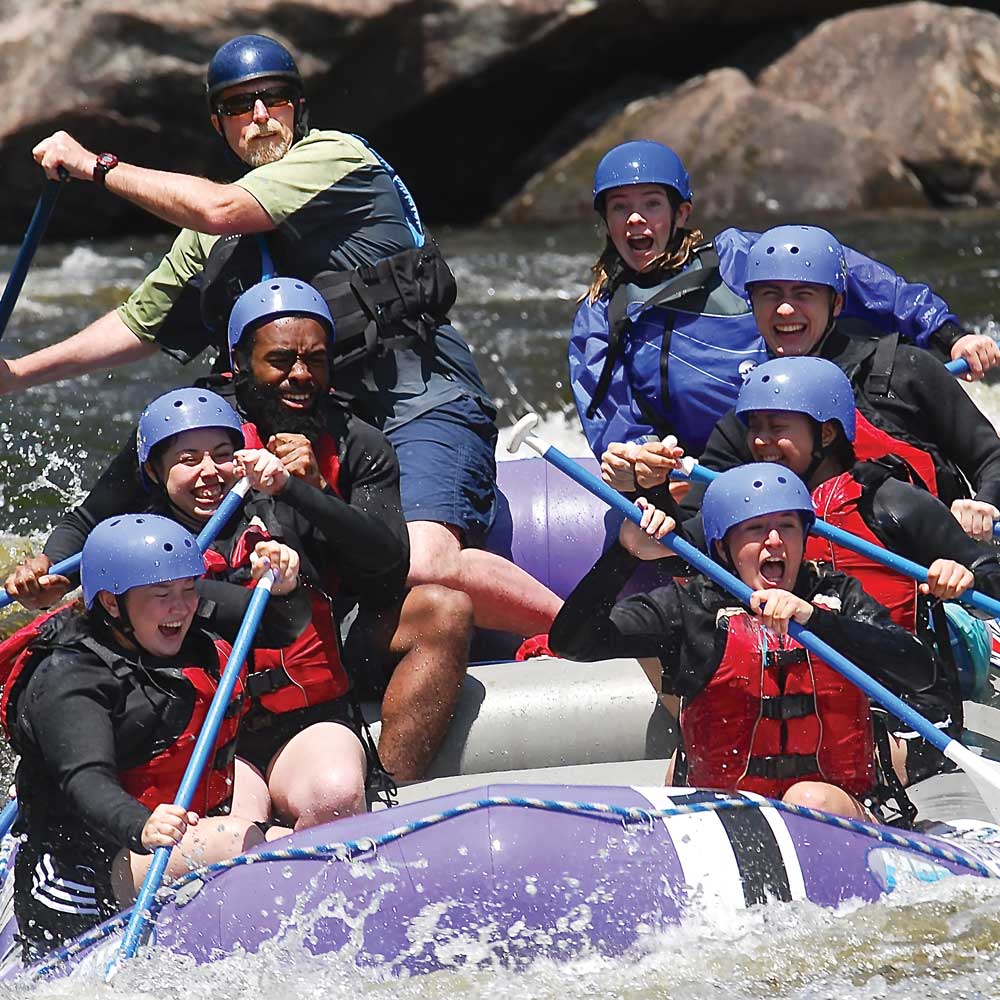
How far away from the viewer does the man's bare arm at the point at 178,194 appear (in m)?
4.88

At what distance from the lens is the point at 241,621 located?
4.23m

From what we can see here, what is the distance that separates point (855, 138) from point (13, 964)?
11.4 meters

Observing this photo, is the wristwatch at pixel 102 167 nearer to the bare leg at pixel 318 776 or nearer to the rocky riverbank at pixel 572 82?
the bare leg at pixel 318 776

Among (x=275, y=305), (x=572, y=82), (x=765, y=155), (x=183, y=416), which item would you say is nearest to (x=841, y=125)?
(x=765, y=155)

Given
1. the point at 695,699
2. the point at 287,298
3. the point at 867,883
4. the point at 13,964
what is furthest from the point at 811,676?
the point at 13,964

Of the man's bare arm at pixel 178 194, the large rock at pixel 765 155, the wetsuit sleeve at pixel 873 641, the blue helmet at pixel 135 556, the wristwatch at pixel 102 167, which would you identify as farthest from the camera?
the large rock at pixel 765 155

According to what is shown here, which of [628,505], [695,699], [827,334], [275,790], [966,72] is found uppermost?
[966,72]

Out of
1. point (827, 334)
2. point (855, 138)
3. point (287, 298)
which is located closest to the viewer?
point (287, 298)

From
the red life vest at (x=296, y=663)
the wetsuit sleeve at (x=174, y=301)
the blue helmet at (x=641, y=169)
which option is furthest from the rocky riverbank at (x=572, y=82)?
the red life vest at (x=296, y=663)

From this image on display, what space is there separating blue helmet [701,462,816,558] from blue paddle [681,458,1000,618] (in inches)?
6.9

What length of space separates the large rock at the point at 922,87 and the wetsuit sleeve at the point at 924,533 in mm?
10201

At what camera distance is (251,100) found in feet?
16.5

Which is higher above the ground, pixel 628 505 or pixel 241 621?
pixel 628 505

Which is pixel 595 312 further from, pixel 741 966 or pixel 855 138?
pixel 855 138
